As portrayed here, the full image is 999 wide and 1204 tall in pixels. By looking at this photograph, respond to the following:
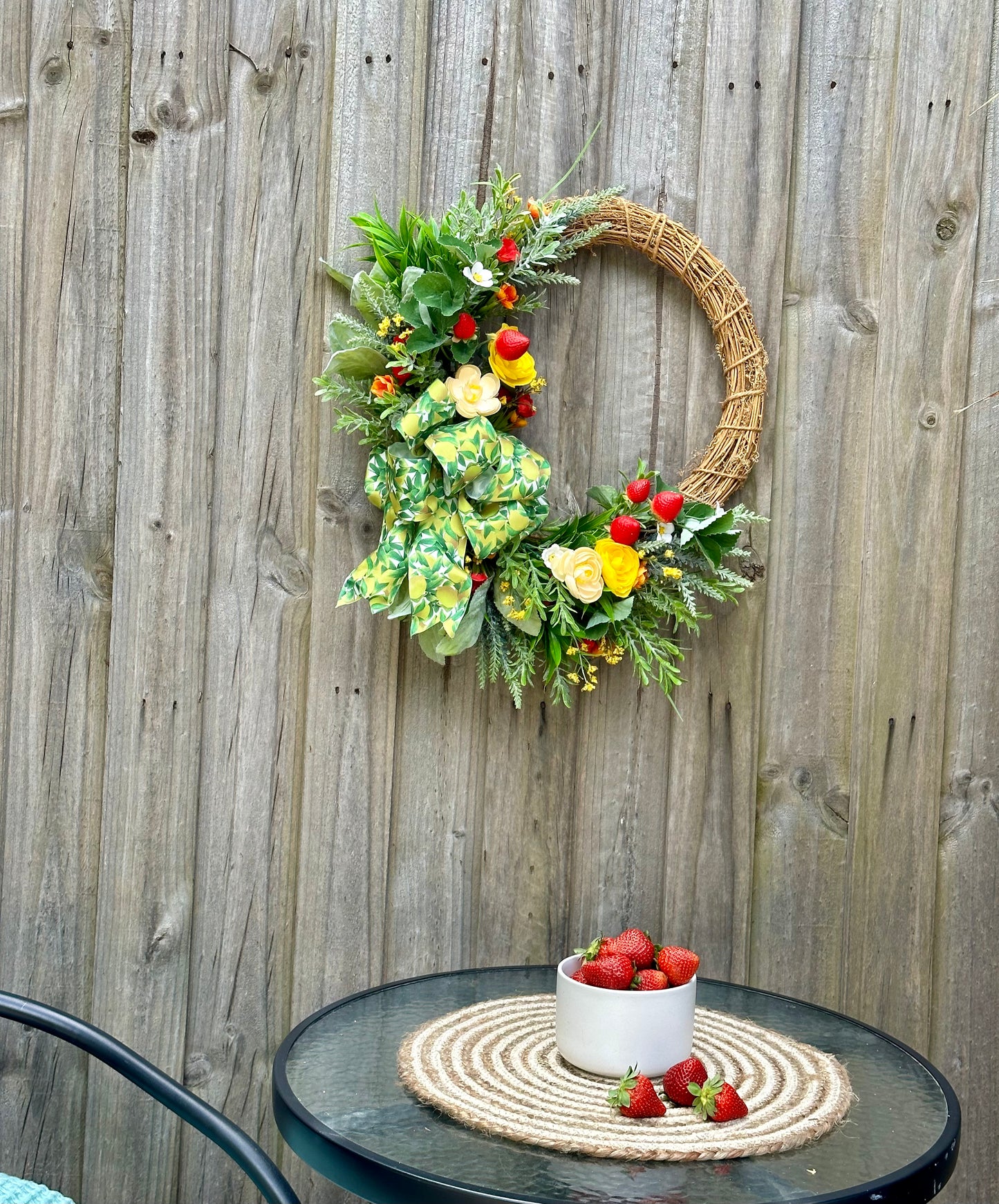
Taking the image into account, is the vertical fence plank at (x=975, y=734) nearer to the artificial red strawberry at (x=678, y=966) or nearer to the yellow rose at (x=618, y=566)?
the yellow rose at (x=618, y=566)

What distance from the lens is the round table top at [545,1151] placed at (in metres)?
0.88

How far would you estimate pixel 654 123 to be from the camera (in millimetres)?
1547

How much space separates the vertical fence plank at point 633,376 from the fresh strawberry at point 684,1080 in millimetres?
538

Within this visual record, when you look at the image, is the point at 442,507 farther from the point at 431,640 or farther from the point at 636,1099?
the point at 636,1099

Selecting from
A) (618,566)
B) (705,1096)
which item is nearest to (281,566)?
(618,566)

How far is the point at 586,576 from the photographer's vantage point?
1.38 m

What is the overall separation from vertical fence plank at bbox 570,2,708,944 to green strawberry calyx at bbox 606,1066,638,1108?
563 millimetres

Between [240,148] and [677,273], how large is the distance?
2.08 feet

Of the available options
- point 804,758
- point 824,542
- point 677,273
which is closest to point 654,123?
point 677,273

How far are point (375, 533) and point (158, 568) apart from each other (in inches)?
12.1

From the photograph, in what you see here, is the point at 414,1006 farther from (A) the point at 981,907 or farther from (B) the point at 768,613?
(A) the point at 981,907

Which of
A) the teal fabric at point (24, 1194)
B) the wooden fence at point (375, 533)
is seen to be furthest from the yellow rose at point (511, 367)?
the teal fabric at point (24, 1194)

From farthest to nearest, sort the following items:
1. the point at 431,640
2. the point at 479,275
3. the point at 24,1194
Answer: the point at 431,640 → the point at 479,275 → the point at 24,1194

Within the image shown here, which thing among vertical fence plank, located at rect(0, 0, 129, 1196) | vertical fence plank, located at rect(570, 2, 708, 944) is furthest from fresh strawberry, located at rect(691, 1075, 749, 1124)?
vertical fence plank, located at rect(0, 0, 129, 1196)
